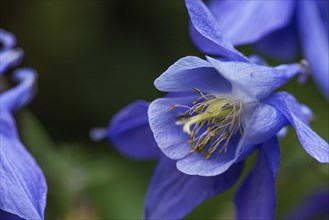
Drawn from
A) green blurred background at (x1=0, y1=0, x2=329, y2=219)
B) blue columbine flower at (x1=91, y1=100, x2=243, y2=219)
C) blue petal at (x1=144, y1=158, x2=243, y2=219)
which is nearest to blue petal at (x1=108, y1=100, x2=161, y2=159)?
blue columbine flower at (x1=91, y1=100, x2=243, y2=219)

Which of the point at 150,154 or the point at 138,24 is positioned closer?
the point at 150,154

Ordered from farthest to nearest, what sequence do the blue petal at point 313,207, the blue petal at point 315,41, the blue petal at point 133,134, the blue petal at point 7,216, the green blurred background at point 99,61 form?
the green blurred background at point 99,61
the blue petal at point 313,207
the blue petal at point 315,41
the blue petal at point 133,134
the blue petal at point 7,216

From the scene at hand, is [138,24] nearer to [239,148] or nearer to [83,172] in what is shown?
[83,172]

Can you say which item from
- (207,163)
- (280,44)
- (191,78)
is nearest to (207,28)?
(191,78)

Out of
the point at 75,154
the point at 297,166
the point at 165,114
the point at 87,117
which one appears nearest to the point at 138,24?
the point at 87,117

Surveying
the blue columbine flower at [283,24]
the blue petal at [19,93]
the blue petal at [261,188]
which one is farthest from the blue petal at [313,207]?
the blue petal at [19,93]

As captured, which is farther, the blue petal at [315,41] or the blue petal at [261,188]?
the blue petal at [315,41]

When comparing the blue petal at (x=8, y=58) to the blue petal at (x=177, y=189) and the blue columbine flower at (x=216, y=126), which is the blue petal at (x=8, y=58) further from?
the blue petal at (x=177, y=189)
